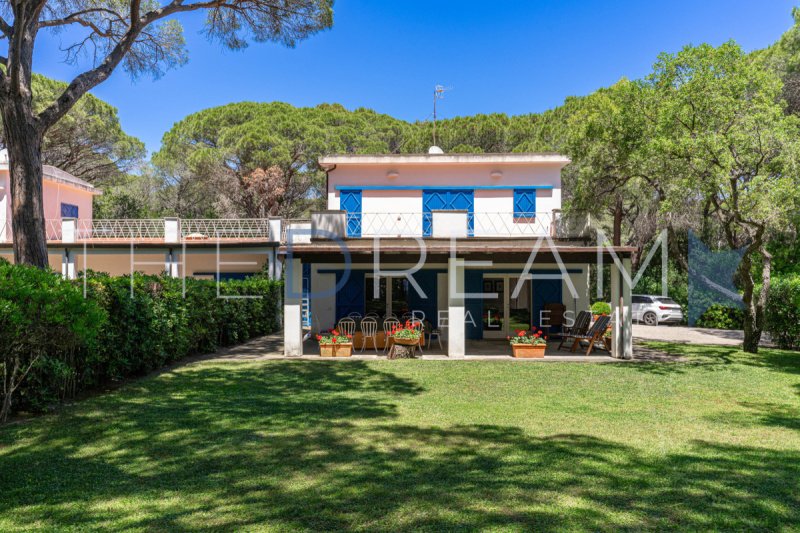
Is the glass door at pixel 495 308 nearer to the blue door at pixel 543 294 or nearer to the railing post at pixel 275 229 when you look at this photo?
the blue door at pixel 543 294

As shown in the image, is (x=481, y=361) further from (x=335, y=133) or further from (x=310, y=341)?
(x=335, y=133)

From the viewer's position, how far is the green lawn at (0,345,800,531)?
3.56 metres

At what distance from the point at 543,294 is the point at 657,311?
863 cm

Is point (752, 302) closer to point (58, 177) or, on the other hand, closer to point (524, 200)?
point (524, 200)

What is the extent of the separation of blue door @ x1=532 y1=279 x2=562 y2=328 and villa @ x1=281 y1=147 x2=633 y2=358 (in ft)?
0.10

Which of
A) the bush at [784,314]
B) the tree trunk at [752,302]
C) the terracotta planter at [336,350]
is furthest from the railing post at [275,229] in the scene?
the bush at [784,314]

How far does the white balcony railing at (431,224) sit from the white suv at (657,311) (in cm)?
800

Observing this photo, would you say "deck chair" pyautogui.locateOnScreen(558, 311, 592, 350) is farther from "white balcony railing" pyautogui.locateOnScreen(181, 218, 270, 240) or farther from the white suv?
"white balcony railing" pyautogui.locateOnScreen(181, 218, 270, 240)

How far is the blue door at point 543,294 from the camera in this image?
1509cm

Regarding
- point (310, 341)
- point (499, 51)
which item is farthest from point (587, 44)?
point (310, 341)

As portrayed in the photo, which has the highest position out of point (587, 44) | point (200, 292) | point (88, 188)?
point (587, 44)

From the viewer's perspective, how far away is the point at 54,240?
20.7 metres

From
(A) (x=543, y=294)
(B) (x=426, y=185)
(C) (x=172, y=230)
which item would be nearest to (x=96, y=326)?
(B) (x=426, y=185)

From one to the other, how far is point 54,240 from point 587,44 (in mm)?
22048
